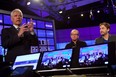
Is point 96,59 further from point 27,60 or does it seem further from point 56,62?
point 27,60

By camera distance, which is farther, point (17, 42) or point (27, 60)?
point (17, 42)

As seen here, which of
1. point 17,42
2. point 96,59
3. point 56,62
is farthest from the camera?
point 17,42

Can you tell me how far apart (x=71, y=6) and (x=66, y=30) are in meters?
3.09

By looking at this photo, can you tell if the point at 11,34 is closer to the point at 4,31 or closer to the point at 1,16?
the point at 4,31

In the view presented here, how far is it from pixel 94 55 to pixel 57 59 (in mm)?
264

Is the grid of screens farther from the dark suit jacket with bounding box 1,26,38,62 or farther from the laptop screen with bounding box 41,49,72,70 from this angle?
the laptop screen with bounding box 41,49,72,70

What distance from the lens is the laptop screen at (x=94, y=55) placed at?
1.31 m

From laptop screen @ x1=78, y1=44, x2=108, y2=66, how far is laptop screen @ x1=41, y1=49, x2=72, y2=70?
0.31 ft

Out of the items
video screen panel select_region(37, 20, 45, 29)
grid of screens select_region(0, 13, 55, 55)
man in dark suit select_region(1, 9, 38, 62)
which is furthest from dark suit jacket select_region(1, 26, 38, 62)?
video screen panel select_region(37, 20, 45, 29)

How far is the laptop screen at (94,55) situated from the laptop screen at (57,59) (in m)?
0.09

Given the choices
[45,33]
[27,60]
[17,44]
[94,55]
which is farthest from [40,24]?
[94,55]

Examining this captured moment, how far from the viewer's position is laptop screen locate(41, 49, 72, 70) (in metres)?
1.47

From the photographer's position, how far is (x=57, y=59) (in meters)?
1.49

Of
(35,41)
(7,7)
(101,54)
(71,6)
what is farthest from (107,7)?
(101,54)
